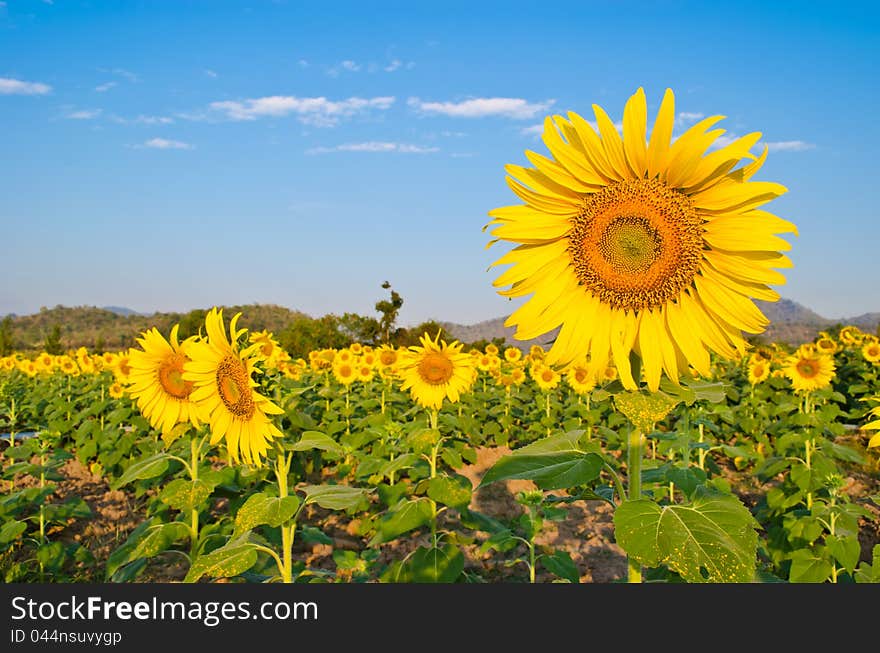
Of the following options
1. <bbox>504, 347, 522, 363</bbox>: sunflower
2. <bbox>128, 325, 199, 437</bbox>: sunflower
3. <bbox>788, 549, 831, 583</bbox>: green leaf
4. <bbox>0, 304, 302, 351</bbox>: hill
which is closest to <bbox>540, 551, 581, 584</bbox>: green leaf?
<bbox>788, 549, 831, 583</bbox>: green leaf

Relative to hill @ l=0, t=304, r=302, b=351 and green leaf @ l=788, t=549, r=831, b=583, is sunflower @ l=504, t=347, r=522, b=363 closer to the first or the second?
green leaf @ l=788, t=549, r=831, b=583

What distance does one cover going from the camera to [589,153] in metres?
1.99

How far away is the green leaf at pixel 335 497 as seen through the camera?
3.38 m

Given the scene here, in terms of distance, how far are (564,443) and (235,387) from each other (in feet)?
6.13

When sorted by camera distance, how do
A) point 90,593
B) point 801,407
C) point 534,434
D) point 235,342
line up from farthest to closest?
point 534,434 → point 801,407 → point 235,342 → point 90,593

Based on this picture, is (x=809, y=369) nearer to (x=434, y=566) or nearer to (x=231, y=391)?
(x=434, y=566)

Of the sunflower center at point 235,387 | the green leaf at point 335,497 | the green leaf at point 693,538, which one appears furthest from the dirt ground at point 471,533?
the green leaf at point 693,538

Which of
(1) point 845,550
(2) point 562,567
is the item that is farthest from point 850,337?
(2) point 562,567

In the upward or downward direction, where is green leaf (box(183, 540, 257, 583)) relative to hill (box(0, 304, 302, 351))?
downward

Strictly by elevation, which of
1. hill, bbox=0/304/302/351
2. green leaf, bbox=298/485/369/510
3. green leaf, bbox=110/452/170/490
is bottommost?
green leaf, bbox=298/485/369/510

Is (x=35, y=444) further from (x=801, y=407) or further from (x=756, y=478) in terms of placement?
(x=756, y=478)

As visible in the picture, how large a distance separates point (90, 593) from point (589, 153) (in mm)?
2571

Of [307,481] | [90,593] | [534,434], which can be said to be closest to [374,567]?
[307,481]

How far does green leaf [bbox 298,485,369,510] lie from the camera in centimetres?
338
